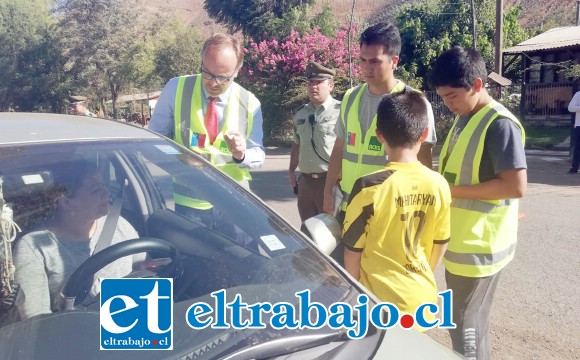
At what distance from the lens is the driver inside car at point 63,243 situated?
1818 millimetres

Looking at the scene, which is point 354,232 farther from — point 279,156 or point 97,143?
point 279,156

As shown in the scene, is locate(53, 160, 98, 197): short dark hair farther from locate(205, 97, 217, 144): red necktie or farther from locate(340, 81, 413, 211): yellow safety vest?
locate(340, 81, 413, 211): yellow safety vest

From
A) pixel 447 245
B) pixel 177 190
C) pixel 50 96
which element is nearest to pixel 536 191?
pixel 447 245

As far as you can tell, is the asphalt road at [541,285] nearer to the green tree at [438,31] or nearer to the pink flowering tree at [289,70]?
the pink flowering tree at [289,70]

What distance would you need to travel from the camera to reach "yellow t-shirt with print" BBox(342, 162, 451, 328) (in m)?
2.11

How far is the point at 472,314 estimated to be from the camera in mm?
2447

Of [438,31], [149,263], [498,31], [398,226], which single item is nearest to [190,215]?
[149,263]

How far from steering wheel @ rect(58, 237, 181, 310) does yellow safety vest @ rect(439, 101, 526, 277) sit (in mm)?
1241

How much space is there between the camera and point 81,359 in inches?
58.4

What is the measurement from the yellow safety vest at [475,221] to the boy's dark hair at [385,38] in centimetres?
69

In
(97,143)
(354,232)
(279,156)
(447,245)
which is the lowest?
(279,156)

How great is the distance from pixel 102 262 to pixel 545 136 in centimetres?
1645

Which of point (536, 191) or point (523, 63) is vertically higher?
point (523, 63)

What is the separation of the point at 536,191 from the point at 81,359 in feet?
26.1
